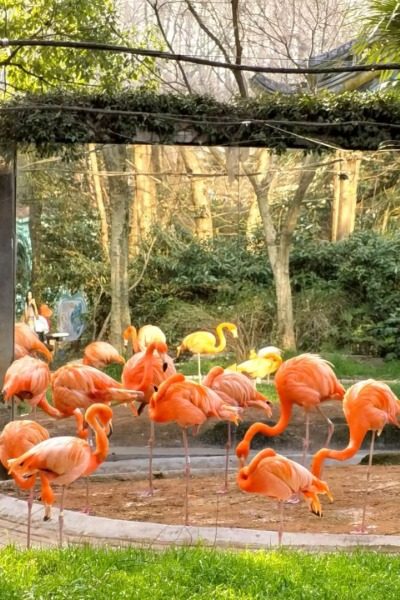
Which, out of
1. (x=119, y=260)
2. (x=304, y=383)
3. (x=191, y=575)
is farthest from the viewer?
(x=119, y=260)

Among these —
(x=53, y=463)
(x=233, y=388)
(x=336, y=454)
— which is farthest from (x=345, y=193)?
(x=53, y=463)

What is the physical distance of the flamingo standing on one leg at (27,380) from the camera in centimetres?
634

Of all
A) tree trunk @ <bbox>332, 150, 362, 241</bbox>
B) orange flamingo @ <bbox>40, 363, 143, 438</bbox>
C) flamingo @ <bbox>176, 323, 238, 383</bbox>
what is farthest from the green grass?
tree trunk @ <bbox>332, 150, 362, 241</bbox>

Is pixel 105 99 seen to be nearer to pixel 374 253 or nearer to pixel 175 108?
pixel 175 108

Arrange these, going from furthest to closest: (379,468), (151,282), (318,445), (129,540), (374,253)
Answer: (374,253)
(151,282)
(318,445)
(379,468)
(129,540)

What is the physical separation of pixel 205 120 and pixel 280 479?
3436mm

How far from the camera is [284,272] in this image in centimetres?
911

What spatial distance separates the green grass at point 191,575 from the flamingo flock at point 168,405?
484 millimetres

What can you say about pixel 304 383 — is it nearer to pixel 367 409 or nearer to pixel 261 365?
pixel 367 409

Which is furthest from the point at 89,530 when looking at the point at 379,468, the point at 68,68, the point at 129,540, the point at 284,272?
the point at 68,68

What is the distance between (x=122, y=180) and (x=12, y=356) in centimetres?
207

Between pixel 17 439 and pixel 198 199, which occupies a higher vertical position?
pixel 198 199

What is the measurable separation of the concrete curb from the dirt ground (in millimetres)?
414

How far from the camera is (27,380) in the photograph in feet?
20.9
